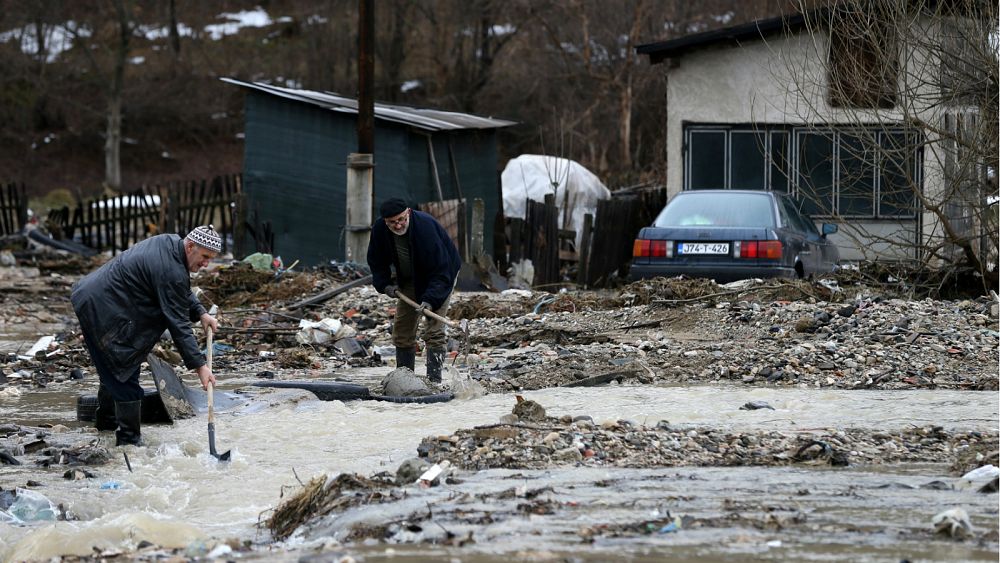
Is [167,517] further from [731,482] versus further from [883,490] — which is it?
[883,490]

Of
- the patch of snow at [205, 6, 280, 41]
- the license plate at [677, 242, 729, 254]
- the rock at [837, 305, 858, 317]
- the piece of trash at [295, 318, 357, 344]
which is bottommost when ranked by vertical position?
the piece of trash at [295, 318, 357, 344]

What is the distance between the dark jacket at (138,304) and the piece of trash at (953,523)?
452 centimetres

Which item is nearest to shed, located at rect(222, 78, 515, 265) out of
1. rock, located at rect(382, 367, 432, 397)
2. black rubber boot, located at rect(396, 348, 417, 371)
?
black rubber boot, located at rect(396, 348, 417, 371)

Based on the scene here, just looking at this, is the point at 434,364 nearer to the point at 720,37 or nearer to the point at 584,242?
the point at 584,242

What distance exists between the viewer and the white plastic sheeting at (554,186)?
22.7 m

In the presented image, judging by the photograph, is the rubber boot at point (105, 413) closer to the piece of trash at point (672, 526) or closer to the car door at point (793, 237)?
the piece of trash at point (672, 526)

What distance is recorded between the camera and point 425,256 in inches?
395

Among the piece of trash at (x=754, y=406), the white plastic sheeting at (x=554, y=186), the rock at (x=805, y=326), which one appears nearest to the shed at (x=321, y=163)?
the white plastic sheeting at (x=554, y=186)

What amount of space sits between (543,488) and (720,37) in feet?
48.0

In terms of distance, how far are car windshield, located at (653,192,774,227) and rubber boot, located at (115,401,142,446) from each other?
8405 millimetres

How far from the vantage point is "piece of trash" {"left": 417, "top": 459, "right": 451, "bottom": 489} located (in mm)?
6391

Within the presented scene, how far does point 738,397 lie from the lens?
9.56 meters

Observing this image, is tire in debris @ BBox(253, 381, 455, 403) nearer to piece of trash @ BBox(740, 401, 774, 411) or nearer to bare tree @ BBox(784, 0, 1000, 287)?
piece of trash @ BBox(740, 401, 774, 411)

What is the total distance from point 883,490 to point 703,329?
262 inches
